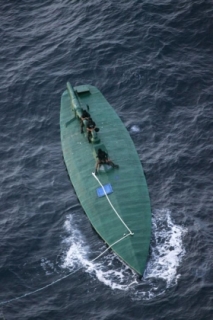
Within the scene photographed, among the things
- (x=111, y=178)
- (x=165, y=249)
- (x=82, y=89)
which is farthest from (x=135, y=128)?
(x=165, y=249)

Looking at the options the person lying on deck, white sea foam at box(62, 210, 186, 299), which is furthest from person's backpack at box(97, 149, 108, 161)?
white sea foam at box(62, 210, 186, 299)

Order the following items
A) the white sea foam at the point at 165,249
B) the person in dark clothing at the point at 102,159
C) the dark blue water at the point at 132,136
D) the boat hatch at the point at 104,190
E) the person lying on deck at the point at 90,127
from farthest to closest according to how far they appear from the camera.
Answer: the person lying on deck at the point at 90,127 < the person in dark clothing at the point at 102,159 < the boat hatch at the point at 104,190 < the white sea foam at the point at 165,249 < the dark blue water at the point at 132,136

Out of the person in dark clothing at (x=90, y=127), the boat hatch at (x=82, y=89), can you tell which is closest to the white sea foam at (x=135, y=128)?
the person in dark clothing at (x=90, y=127)

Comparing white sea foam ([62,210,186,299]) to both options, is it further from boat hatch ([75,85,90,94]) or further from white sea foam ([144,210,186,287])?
boat hatch ([75,85,90,94])

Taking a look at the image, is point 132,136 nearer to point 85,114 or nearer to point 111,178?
point 85,114

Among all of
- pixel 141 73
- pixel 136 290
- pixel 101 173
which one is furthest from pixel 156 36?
pixel 136 290

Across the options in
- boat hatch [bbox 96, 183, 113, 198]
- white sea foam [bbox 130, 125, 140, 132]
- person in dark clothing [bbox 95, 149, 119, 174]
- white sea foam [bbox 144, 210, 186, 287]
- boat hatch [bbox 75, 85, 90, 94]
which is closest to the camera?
white sea foam [bbox 144, 210, 186, 287]

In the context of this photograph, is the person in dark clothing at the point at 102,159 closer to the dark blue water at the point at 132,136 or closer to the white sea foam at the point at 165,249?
the dark blue water at the point at 132,136
